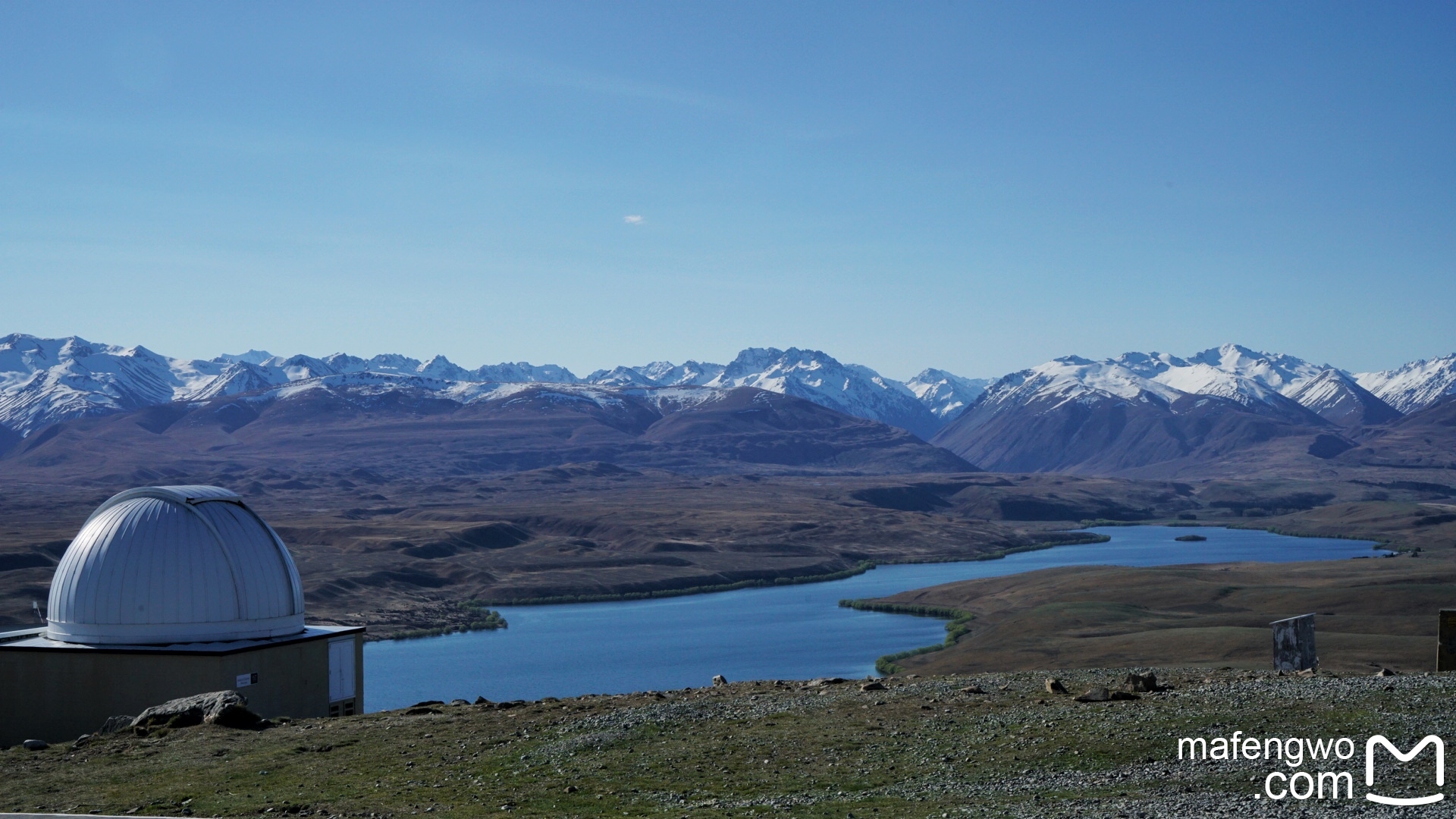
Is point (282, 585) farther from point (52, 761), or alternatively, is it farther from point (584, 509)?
point (584, 509)

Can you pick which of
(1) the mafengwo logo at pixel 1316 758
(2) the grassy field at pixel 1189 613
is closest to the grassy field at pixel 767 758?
(1) the mafengwo logo at pixel 1316 758

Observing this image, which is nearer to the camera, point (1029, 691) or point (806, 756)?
point (806, 756)

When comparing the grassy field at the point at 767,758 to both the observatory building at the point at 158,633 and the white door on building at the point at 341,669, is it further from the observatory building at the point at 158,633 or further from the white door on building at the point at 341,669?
the white door on building at the point at 341,669

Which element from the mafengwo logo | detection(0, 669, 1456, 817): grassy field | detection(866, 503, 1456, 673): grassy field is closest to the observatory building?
detection(0, 669, 1456, 817): grassy field

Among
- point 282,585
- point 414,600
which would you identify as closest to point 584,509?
point 414,600

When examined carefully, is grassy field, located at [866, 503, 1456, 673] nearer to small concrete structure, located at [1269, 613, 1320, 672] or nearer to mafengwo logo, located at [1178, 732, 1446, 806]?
small concrete structure, located at [1269, 613, 1320, 672]

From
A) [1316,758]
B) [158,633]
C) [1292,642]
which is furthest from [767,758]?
[158,633]
